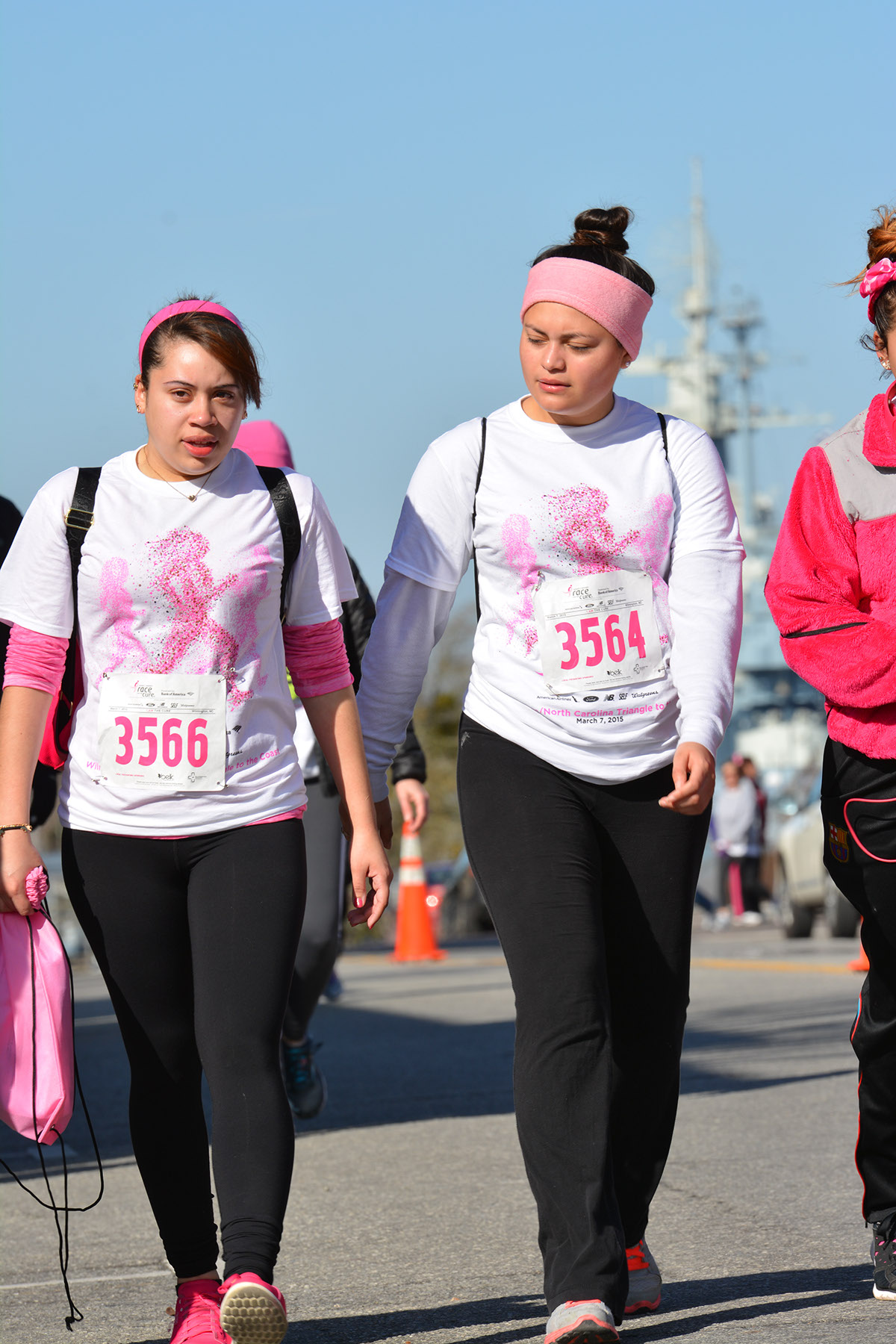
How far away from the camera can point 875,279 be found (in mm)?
4160

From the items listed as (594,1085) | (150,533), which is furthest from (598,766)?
(150,533)

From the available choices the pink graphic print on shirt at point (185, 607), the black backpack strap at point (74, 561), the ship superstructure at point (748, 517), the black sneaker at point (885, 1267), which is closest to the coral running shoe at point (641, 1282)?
the black sneaker at point (885, 1267)

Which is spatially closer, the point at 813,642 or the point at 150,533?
the point at 150,533

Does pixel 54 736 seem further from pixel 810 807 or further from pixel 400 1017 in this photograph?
pixel 810 807

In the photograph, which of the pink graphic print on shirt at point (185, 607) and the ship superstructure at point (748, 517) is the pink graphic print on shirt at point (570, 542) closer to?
the pink graphic print on shirt at point (185, 607)

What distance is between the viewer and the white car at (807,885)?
18.1 metres

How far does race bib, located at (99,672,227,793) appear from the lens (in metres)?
3.73

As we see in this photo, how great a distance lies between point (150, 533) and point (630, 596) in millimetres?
987

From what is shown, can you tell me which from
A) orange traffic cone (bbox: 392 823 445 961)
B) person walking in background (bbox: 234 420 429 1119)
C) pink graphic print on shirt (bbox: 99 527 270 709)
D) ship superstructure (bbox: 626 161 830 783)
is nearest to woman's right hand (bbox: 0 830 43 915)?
pink graphic print on shirt (bbox: 99 527 270 709)

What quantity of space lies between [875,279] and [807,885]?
14.8m

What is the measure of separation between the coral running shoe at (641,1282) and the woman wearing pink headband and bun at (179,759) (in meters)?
0.84

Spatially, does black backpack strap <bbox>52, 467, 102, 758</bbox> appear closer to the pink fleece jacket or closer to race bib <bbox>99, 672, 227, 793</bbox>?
race bib <bbox>99, 672, 227, 793</bbox>

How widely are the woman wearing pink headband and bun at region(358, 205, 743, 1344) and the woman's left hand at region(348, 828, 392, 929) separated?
0.20m

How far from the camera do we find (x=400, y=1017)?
1195 cm
